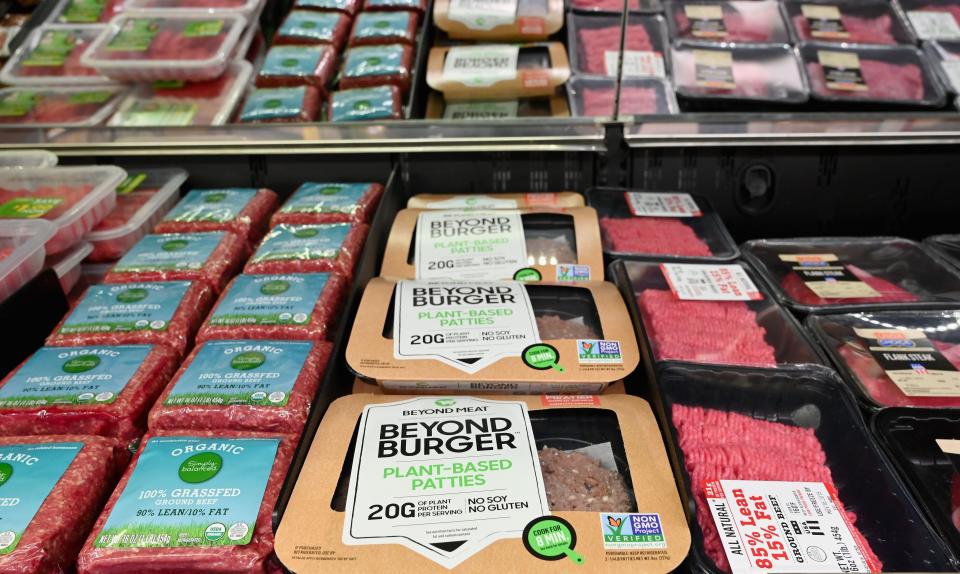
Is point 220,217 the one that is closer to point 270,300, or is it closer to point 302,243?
point 302,243

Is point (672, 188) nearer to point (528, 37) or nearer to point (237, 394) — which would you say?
point (528, 37)

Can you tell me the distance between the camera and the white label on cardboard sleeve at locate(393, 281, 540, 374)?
121cm

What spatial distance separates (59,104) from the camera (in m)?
2.32

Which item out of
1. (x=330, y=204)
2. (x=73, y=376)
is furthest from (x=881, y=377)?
(x=73, y=376)

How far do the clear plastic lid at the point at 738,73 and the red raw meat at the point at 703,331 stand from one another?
130 centimetres

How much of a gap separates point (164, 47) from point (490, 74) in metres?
1.18

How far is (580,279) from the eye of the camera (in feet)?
4.91

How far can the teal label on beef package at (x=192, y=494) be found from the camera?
0.94m

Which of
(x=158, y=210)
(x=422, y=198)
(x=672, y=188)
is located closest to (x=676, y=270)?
(x=672, y=188)

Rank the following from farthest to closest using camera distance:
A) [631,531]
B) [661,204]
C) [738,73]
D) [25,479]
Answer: [738,73] < [661,204] < [25,479] < [631,531]

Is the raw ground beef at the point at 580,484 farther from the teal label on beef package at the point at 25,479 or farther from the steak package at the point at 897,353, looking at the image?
the teal label on beef package at the point at 25,479

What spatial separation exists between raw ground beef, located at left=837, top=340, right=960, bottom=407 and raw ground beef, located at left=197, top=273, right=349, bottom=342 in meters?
1.08

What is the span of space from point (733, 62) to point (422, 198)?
155cm

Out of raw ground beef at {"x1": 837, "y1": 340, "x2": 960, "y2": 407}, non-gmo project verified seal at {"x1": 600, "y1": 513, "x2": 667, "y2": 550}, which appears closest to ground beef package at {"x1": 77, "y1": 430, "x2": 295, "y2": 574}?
non-gmo project verified seal at {"x1": 600, "y1": 513, "x2": 667, "y2": 550}
